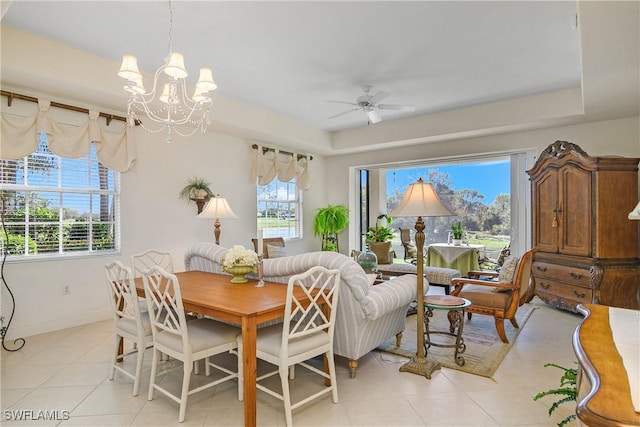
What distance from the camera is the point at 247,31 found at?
10.4 feet

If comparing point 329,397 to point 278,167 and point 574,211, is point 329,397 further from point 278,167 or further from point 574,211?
point 278,167

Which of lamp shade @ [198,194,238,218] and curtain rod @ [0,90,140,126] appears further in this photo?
lamp shade @ [198,194,238,218]

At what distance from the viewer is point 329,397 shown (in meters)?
2.44

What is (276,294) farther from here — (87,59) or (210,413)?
(87,59)

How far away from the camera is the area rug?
9.56 feet

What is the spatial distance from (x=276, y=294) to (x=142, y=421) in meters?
1.10

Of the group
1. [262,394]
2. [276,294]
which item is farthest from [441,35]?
[262,394]

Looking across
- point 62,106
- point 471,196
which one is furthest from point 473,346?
point 62,106

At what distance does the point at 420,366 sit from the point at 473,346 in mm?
885

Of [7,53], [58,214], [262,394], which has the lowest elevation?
[262,394]

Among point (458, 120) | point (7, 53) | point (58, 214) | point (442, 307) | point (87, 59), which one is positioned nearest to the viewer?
point (442, 307)

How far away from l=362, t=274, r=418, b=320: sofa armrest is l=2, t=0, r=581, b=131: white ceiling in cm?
227

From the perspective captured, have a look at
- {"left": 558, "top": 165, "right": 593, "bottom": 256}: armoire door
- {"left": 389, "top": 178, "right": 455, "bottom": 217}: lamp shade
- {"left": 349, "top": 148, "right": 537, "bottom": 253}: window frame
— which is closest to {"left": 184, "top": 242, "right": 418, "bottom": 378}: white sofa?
{"left": 389, "top": 178, "right": 455, "bottom": 217}: lamp shade

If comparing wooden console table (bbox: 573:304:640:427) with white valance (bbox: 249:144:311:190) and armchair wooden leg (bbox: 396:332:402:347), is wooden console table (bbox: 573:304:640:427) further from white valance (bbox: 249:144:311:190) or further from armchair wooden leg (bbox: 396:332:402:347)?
white valance (bbox: 249:144:311:190)
